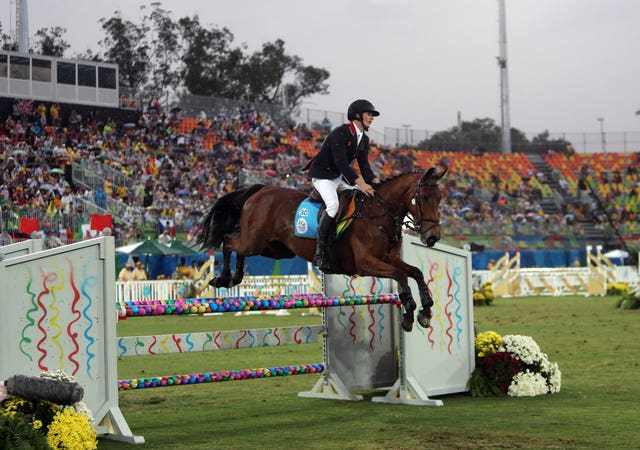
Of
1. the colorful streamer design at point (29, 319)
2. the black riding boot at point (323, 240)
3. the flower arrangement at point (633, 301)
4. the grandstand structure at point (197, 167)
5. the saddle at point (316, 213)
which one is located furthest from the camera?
the grandstand structure at point (197, 167)

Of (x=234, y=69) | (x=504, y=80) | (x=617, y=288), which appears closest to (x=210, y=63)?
(x=234, y=69)

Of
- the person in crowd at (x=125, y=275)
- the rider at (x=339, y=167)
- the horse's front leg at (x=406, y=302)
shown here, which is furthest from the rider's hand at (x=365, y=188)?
the person in crowd at (x=125, y=275)

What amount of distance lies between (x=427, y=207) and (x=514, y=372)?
2.21 metres

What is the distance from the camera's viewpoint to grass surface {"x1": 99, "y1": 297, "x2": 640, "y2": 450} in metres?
6.93

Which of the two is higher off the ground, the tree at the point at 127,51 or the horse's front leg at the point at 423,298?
the tree at the point at 127,51

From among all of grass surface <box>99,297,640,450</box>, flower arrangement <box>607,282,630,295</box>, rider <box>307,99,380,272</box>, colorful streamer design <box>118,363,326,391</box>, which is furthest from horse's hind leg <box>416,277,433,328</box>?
flower arrangement <box>607,282,630,295</box>

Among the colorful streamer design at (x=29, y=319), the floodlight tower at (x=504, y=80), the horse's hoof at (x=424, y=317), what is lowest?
the horse's hoof at (x=424, y=317)

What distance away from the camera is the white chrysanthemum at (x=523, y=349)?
31.5 ft

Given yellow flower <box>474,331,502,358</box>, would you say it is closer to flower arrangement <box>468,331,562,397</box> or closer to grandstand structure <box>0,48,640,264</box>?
flower arrangement <box>468,331,562,397</box>

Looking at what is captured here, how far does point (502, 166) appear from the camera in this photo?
54.0 m

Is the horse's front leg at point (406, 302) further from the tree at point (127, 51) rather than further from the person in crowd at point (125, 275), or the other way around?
the tree at point (127, 51)

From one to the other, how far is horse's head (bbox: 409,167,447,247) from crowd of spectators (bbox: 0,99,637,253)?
61.3ft

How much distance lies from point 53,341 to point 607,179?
49.0 metres

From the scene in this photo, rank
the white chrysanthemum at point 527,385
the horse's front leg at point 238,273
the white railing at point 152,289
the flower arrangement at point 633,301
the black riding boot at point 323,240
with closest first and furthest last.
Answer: the black riding boot at point 323,240 < the horse's front leg at point 238,273 < the white chrysanthemum at point 527,385 < the flower arrangement at point 633,301 < the white railing at point 152,289
